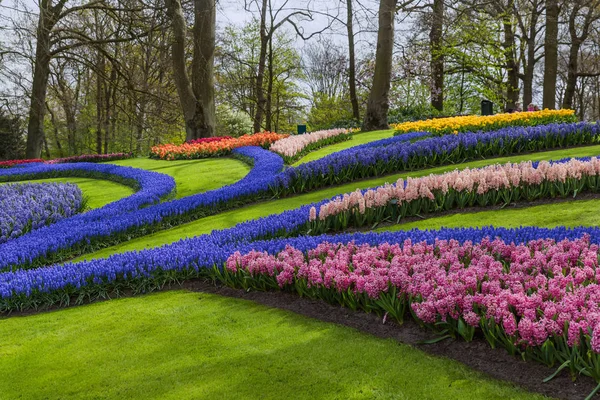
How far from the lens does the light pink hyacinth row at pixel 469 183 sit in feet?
24.4

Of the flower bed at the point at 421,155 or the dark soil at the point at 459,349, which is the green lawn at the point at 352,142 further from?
the dark soil at the point at 459,349

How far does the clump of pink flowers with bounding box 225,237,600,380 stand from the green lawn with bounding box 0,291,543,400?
31cm

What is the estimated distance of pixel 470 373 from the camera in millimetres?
3410

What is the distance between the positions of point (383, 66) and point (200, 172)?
7.43 m

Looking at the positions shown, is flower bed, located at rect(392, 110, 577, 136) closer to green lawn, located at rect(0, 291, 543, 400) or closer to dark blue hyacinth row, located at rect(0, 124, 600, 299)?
dark blue hyacinth row, located at rect(0, 124, 600, 299)

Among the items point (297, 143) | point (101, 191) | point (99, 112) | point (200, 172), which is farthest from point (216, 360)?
point (99, 112)

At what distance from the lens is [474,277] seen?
404 cm

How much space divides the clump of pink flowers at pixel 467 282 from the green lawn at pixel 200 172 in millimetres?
8129

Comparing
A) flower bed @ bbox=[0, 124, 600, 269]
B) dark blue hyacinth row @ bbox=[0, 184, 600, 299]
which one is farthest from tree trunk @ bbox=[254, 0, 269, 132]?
dark blue hyacinth row @ bbox=[0, 184, 600, 299]

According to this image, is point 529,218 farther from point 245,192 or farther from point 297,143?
point 297,143

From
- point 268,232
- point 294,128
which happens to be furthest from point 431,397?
point 294,128

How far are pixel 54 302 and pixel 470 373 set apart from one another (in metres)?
4.58

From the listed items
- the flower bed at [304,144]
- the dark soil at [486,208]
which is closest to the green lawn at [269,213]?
the dark soil at [486,208]

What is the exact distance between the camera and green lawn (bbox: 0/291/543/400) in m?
3.41
